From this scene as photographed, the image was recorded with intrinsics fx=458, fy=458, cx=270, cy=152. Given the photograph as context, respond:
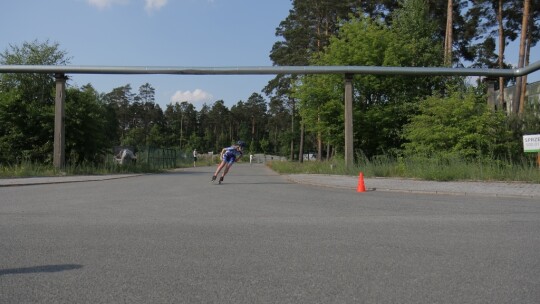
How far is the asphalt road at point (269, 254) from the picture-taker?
13.3 ft

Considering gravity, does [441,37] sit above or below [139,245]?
above

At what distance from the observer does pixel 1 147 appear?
2500 centimetres

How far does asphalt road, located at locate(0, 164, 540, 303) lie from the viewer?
404 cm

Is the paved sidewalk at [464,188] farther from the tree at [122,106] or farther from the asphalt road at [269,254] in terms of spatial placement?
the tree at [122,106]

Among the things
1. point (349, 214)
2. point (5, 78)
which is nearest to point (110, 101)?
point (5, 78)

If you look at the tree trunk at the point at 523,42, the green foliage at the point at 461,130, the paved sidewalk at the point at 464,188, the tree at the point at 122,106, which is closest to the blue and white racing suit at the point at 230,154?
the paved sidewalk at the point at 464,188

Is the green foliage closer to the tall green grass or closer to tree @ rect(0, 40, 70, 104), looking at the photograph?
the tall green grass

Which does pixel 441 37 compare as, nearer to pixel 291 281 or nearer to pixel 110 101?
pixel 291 281

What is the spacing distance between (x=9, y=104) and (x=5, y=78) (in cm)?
473

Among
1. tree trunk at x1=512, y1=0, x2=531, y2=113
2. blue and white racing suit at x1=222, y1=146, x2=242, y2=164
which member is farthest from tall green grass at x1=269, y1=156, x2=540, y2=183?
tree trunk at x1=512, y1=0, x2=531, y2=113

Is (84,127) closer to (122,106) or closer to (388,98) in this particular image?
(388,98)

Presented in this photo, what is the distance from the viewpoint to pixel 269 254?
550cm

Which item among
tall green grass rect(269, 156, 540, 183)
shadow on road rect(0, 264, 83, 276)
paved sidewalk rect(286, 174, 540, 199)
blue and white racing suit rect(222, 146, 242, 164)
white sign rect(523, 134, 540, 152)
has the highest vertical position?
white sign rect(523, 134, 540, 152)

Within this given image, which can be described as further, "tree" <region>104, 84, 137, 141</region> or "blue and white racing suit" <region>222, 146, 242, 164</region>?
"tree" <region>104, 84, 137, 141</region>
